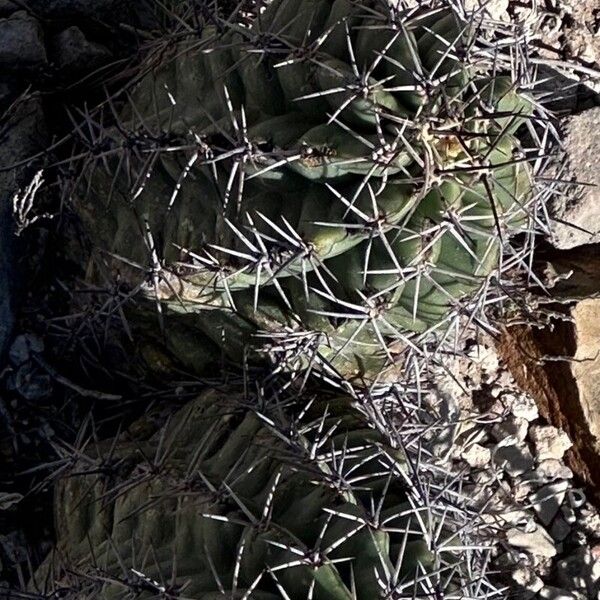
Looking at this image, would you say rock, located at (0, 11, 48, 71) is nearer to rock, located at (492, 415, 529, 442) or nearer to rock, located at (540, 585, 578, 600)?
rock, located at (492, 415, 529, 442)

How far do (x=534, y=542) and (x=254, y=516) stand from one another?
153 centimetres

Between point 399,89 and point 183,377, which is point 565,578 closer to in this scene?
point 183,377

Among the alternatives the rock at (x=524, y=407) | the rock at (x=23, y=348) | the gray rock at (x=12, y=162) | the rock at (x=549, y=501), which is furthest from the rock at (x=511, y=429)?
the gray rock at (x=12, y=162)

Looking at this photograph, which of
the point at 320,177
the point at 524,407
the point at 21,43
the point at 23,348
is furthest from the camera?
the point at 524,407

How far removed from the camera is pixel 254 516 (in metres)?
1.84

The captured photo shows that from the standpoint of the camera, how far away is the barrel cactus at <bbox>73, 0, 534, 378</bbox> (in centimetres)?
173

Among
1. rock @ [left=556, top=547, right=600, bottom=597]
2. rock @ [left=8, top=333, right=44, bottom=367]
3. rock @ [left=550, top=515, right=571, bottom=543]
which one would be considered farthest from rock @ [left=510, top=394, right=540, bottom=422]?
rock @ [left=8, top=333, right=44, bottom=367]

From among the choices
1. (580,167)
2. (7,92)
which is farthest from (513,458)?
(7,92)

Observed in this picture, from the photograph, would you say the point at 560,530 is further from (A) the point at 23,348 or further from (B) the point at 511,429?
(A) the point at 23,348

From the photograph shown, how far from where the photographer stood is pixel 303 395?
2346mm

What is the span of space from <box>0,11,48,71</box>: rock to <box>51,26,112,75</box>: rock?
1.9 inches

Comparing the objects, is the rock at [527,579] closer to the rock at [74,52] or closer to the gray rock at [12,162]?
the gray rock at [12,162]

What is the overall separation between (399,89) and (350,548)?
875 mm

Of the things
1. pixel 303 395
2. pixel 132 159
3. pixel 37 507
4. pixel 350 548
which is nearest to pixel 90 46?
pixel 132 159
